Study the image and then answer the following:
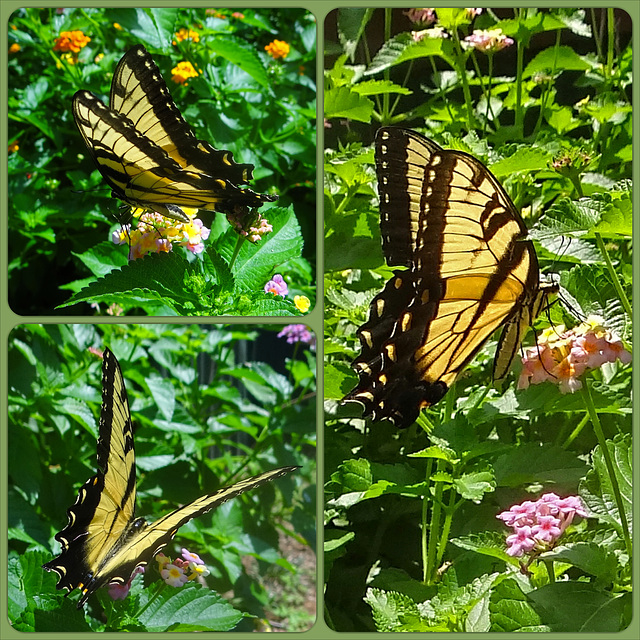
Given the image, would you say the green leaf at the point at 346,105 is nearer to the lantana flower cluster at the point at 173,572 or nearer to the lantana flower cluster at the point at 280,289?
the lantana flower cluster at the point at 280,289

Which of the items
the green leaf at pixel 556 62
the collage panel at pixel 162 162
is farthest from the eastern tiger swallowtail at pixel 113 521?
the green leaf at pixel 556 62

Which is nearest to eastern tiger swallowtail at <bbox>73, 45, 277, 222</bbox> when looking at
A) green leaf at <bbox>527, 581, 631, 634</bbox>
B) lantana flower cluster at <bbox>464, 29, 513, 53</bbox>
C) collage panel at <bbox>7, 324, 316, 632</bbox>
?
collage panel at <bbox>7, 324, 316, 632</bbox>

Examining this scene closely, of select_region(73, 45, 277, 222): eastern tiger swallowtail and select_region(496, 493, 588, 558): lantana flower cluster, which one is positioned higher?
select_region(73, 45, 277, 222): eastern tiger swallowtail

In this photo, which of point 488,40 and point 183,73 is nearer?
point 488,40

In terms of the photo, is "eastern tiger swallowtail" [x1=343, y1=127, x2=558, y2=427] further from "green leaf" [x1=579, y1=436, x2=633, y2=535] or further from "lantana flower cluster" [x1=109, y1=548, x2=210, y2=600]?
"lantana flower cluster" [x1=109, y1=548, x2=210, y2=600]

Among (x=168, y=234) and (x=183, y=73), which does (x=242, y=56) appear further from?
(x=168, y=234)

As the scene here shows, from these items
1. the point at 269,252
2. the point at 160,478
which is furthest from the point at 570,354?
the point at 160,478
